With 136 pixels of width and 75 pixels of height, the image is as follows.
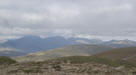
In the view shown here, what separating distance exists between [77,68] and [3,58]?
48.7m

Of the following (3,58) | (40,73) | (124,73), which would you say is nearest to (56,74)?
(40,73)

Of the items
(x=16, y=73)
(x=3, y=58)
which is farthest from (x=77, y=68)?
(x=3, y=58)

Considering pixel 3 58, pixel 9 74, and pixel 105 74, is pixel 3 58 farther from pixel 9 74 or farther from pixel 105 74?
pixel 105 74

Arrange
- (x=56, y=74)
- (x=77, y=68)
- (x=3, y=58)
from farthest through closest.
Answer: (x=3, y=58)
(x=77, y=68)
(x=56, y=74)

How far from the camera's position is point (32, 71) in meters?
78.6

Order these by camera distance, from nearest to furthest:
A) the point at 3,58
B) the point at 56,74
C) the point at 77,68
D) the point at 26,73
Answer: the point at 56,74, the point at 26,73, the point at 77,68, the point at 3,58

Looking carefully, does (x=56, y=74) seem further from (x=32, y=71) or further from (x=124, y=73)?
(x=124, y=73)

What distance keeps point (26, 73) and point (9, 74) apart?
6189 millimetres

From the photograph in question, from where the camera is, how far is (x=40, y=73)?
241 feet

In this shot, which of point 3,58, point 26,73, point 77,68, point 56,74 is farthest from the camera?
point 3,58

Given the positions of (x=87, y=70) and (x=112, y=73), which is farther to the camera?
(x=87, y=70)

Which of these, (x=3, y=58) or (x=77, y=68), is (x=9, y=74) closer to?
(x=77, y=68)

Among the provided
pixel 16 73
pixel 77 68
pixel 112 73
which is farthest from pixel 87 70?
pixel 16 73

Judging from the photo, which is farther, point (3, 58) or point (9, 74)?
point (3, 58)
